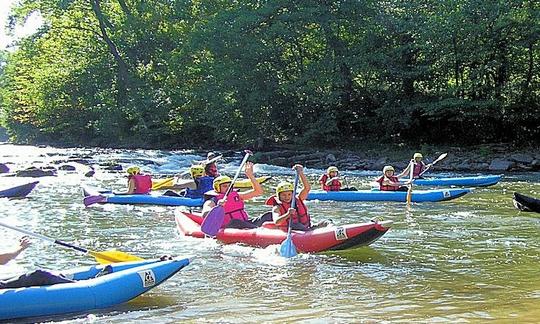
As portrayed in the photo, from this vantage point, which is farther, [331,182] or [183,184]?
[183,184]

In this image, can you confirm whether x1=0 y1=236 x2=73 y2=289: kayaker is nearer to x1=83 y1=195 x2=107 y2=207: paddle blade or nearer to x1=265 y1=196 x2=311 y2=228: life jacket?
x1=265 y1=196 x2=311 y2=228: life jacket

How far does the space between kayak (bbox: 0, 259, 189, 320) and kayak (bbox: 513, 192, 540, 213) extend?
619 centimetres

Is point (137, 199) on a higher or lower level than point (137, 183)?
lower

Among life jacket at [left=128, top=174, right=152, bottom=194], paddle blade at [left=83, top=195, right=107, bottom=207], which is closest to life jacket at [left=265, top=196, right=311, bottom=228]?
paddle blade at [left=83, top=195, right=107, bottom=207]

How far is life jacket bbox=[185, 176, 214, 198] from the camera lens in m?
10.8

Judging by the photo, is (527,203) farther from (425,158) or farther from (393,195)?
(425,158)

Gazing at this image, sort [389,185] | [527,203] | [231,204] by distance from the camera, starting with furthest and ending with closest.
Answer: [389,185] → [527,203] → [231,204]

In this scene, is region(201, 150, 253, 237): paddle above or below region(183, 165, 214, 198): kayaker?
below

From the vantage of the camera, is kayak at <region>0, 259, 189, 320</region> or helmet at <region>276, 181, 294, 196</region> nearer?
kayak at <region>0, 259, 189, 320</region>

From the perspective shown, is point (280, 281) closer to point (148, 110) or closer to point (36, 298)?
point (36, 298)

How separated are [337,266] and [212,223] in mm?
1886

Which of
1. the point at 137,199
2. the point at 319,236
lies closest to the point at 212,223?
the point at 319,236

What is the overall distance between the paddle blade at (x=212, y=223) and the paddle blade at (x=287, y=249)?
1.17 metres

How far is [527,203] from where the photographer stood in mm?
9602
